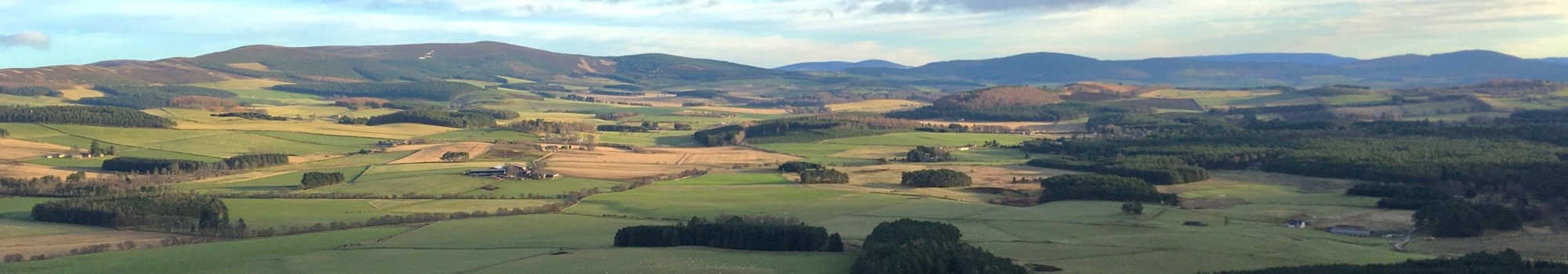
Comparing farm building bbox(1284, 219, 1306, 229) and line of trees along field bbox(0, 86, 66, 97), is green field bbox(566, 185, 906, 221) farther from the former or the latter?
line of trees along field bbox(0, 86, 66, 97)

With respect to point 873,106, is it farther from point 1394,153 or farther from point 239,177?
point 239,177

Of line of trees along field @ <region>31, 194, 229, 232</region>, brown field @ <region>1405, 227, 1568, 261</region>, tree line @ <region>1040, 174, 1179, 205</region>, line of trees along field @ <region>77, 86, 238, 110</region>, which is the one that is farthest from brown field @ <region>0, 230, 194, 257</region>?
line of trees along field @ <region>77, 86, 238, 110</region>

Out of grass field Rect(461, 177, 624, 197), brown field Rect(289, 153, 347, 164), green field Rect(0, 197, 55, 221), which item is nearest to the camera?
green field Rect(0, 197, 55, 221)

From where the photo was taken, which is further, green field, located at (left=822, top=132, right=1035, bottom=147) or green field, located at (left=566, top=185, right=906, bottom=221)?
green field, located at (left=822, top=132, right=1035, bottom=147)

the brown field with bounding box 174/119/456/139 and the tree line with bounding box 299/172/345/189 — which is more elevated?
the brown field with bounding box 174/119/456/139

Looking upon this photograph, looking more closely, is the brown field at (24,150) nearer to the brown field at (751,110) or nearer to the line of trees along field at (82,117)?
the line of trees along field at (82,117)

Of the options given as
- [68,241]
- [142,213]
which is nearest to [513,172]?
[142,213]

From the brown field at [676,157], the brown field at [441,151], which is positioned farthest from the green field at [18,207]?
the brown field at [676,157]
